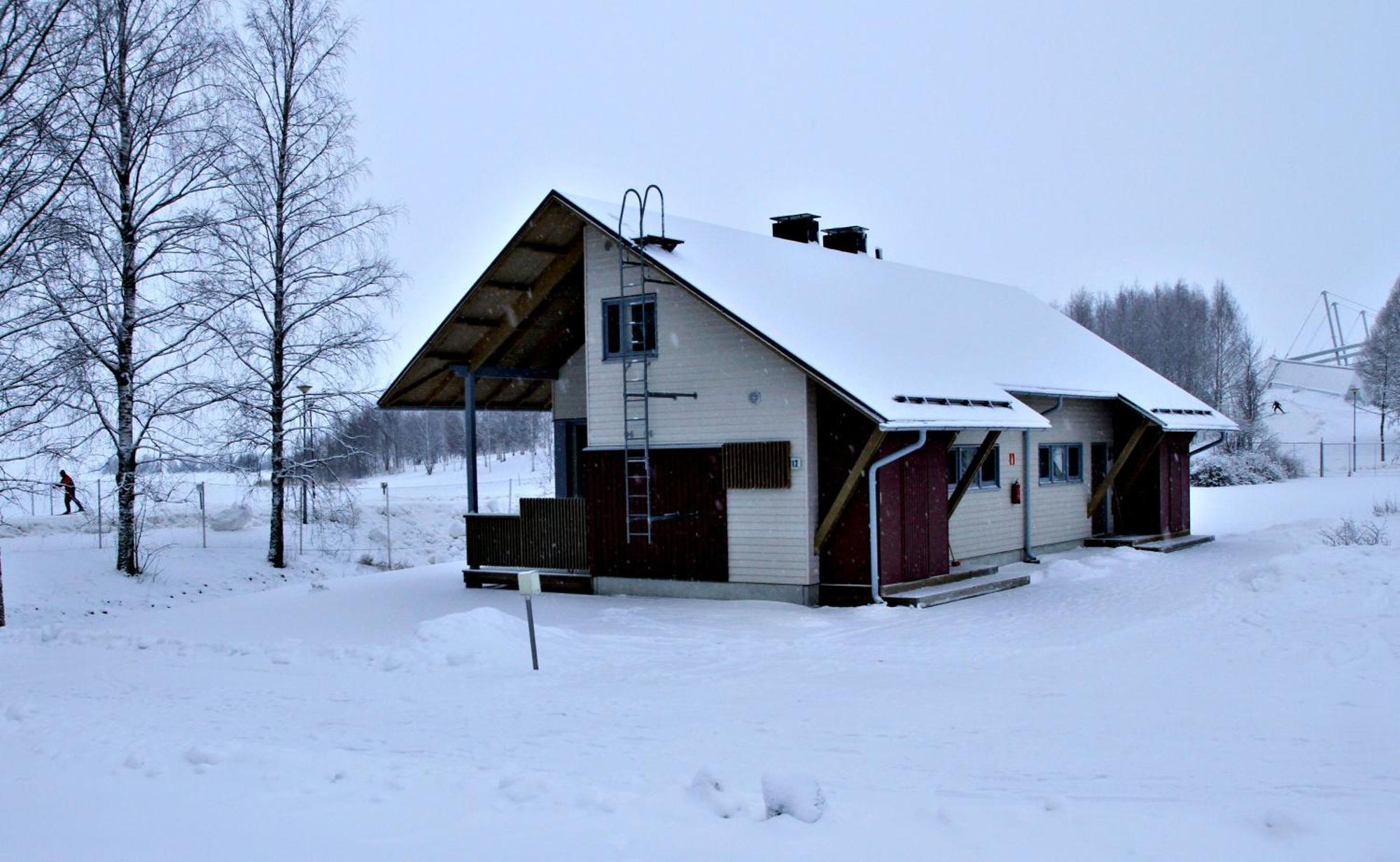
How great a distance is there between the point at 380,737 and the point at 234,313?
15.4m

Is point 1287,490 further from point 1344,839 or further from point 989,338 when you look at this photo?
point 1344,839

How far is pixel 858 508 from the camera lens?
1555 centimetres

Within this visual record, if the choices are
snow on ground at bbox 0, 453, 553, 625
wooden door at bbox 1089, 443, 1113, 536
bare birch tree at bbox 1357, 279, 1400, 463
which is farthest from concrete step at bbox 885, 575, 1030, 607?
bare birch tree at bbox 1357, 279, 1400, 463

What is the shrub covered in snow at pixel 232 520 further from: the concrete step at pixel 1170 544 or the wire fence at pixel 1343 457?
the wire fence at pixel 1343 457

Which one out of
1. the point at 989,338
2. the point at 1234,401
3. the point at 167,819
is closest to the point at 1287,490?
the point at 989,338

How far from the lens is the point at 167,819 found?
6.75 metres

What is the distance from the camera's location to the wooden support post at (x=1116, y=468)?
2223 cm

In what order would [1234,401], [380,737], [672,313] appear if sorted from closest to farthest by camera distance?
[380,737] < [672,313] < [1234,401]

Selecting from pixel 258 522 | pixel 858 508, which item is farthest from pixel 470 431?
pixel 258 522

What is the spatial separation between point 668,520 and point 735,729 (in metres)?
8.17

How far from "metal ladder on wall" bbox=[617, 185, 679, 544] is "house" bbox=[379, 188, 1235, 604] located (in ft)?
0.16

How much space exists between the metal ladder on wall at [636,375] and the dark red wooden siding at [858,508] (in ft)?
8.04

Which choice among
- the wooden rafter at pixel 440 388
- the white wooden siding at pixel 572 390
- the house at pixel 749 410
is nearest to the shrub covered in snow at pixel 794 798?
the house at pixel 749 410

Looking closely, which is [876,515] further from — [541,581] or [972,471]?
[541,581]
